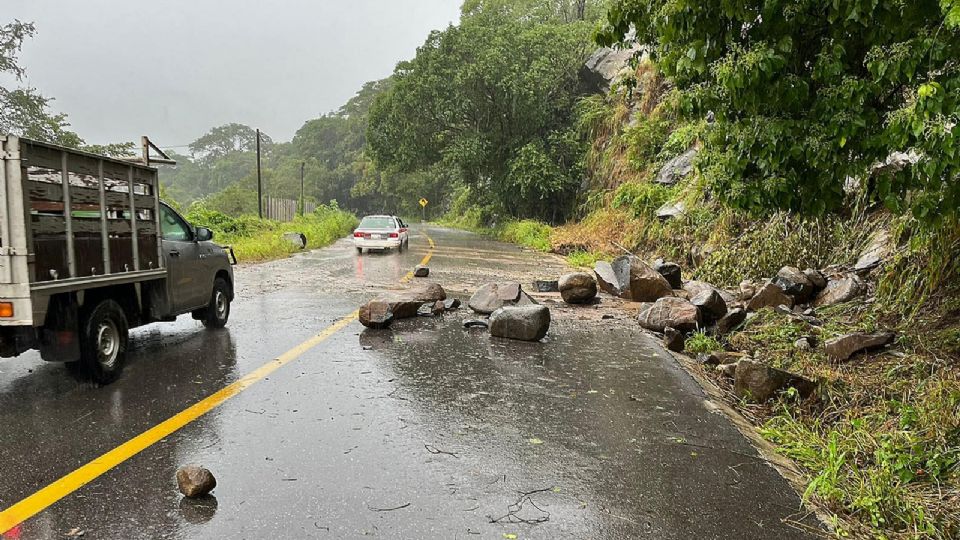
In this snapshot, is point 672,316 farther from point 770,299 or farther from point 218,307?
point 218,307

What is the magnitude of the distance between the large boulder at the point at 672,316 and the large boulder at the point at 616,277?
2.50 m

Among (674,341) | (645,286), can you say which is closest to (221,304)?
(674,341)

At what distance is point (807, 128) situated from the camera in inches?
199

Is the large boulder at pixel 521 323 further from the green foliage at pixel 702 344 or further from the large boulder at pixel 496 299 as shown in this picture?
the green foliage at pixel 702 344

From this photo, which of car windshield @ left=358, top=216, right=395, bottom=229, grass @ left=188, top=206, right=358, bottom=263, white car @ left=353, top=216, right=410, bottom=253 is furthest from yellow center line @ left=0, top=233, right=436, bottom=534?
car windshield @ left=358, top=216, right=395, bottom=229

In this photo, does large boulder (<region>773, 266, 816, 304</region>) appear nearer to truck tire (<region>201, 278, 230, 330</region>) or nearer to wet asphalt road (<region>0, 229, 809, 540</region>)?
wet asphalt road (<region>0, 229, 809, 540</region>)

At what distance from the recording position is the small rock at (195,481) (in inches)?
129

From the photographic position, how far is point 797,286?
8.98 metres

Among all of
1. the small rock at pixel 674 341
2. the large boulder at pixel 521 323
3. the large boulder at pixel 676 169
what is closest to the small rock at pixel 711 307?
the small rock at pixel 674 341

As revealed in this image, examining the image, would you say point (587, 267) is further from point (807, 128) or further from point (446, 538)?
point (446, 538)

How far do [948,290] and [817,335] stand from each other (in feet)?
4.50

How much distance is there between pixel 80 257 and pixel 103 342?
84 cm

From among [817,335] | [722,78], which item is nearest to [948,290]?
[817,335]

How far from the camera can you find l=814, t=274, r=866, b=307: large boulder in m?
8.39
